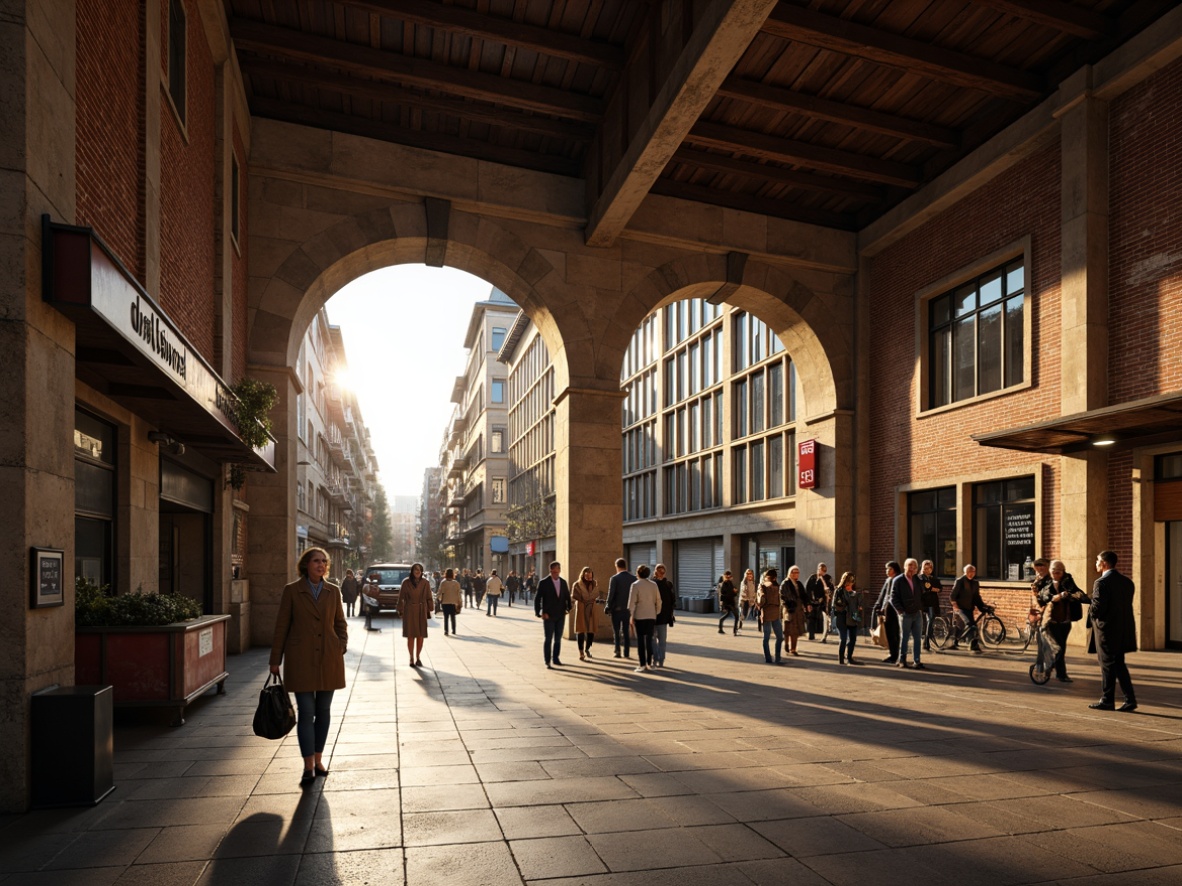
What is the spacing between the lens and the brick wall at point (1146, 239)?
13.5m

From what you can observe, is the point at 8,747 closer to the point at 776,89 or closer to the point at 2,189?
the point at 2,189

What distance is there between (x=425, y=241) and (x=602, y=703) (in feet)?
36.7

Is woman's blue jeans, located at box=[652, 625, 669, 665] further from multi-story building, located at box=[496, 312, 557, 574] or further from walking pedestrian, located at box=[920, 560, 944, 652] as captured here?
multi-story building, located at box=[496, 312, 557, 574]

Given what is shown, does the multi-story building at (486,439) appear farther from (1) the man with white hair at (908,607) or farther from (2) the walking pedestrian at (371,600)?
(1) the man with white hair at (908,607)

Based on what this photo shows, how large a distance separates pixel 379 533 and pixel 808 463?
346 feet

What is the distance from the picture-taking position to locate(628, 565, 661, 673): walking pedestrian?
1285 cm

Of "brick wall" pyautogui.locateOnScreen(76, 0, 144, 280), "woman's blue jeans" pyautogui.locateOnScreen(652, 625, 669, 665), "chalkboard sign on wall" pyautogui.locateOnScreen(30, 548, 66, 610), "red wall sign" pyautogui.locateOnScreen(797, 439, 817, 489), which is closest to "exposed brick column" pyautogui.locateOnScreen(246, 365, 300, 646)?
"brick wall" pyautogui.locateOnScreen(76, 0, 144, 280)

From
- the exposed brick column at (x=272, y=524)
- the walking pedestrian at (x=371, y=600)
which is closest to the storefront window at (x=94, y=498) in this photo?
the exposed brick column at (x=272, y=524)

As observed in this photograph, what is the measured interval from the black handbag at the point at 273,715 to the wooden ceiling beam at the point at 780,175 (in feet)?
47.8

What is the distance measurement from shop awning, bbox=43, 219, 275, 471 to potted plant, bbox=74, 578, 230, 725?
81.2 inches

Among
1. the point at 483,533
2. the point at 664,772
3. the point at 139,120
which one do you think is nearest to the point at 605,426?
the point at 139,120

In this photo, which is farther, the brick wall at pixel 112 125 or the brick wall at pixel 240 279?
the brick wall at pixel 240 279

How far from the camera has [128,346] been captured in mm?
6891

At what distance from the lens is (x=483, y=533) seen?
66875 millimetres
